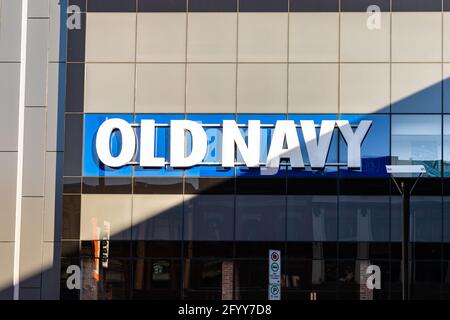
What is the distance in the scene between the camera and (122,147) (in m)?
22.2

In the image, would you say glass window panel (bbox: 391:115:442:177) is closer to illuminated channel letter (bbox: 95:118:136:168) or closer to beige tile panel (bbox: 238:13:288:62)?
beige tile panel (bbox: 238:13:288:62)

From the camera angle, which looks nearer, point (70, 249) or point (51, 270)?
point (70, 249)

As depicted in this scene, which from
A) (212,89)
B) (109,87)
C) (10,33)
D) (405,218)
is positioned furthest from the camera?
(10,33)

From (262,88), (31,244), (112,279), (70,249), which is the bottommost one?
(112,279)

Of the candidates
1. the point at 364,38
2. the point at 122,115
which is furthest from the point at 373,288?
the point at 122,115

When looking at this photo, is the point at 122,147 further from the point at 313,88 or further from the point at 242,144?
the point at 313,88

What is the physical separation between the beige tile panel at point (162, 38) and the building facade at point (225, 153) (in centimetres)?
5

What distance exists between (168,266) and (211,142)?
4.06 metres

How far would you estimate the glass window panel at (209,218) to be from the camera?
861 inches

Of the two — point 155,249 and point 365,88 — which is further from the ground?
point 365,88

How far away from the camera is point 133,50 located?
74.1 feet

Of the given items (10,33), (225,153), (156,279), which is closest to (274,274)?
(156,279)

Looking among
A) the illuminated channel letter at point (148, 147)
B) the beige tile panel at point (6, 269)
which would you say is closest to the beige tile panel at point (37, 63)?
the illuminated channel letter at point (148, 147)

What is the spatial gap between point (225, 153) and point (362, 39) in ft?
18.2
